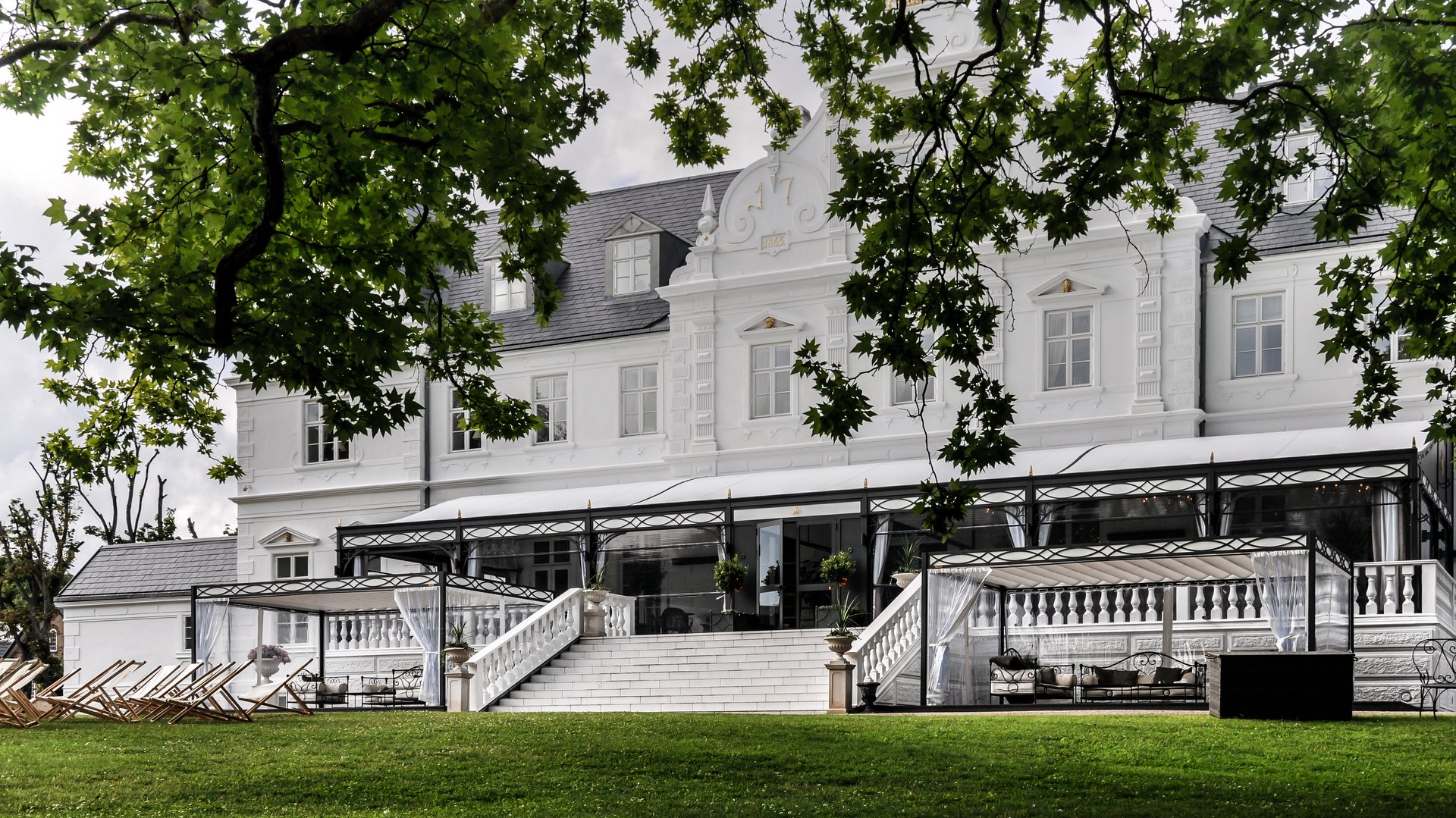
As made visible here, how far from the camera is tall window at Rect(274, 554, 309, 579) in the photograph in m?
32.2

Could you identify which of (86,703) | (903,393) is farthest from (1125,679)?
(86,703)

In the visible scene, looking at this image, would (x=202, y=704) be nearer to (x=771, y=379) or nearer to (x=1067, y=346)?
(x=771, y=379)

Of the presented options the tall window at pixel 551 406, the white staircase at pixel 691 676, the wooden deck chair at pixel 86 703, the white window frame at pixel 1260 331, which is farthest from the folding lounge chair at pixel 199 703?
the white window frame at pixel 1260 331

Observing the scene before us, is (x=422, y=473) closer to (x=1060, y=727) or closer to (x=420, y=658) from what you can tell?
(x=420, y=658)

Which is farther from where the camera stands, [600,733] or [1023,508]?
[1023,508]

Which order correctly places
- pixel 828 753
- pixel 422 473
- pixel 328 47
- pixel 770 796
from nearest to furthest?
1. pixel 328 47
2. pixel 770 796
3. pixel 828 753
4. pixel 422 473

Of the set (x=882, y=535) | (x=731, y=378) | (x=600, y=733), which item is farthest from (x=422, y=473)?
(x=600, y=733)

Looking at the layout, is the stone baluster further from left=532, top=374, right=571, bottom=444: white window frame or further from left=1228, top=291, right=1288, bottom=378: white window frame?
left=532, top=374, right=571, bottom=444: white window frame

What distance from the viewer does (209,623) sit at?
26.4 metres

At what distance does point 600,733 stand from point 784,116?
20.3 feet

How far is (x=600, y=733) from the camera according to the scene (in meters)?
14.3

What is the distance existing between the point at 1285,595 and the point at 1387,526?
3355mm

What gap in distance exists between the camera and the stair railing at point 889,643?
1961cm

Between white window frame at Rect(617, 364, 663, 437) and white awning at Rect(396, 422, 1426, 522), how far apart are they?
1.21 m
